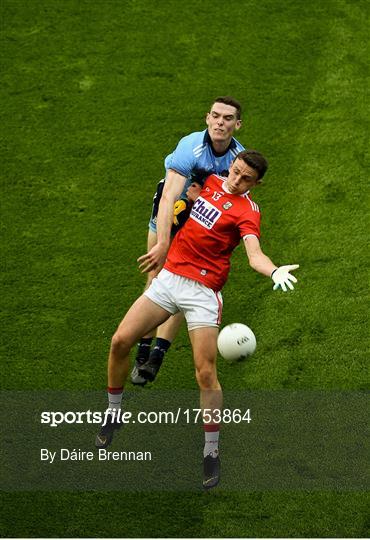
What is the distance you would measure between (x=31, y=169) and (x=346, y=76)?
3563mm

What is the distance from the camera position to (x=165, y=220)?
317 inches

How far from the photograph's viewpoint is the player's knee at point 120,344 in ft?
25.8

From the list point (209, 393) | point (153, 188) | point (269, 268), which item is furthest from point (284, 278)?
point (153, 188)

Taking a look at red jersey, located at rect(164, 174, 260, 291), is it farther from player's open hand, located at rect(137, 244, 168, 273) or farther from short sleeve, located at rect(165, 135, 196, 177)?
short sleeve, located at rect(165, 135, 196, 177)

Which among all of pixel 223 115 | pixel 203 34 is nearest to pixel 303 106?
pixel 203 34

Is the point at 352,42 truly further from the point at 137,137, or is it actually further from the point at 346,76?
the point at 137,137

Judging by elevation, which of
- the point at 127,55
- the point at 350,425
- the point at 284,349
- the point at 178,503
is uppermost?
the point at 127,55

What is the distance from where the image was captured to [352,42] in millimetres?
12273

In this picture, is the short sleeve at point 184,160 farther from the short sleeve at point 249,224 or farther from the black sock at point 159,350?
the black sock at point 159,350

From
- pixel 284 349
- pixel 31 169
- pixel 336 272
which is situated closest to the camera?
pixel 284 349

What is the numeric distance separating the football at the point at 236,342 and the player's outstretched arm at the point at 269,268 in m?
0.76

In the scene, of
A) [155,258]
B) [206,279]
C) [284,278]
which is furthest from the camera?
[155,258]

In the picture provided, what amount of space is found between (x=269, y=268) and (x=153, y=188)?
3.79 meters

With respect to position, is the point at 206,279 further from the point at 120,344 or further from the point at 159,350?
the point at 159,350
